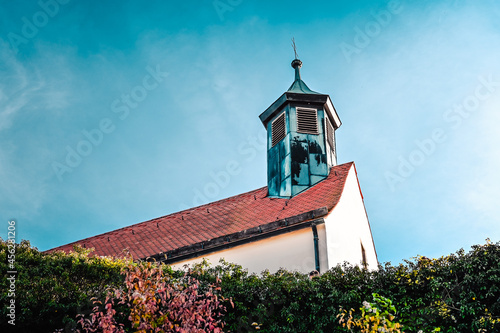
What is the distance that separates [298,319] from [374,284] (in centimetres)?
Answer: 129

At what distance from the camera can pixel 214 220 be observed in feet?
47.6

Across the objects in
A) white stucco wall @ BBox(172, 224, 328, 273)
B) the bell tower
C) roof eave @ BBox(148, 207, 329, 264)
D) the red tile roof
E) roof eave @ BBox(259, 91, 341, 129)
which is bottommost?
white stucco wall @ BBox(172, 224, 328, 273)

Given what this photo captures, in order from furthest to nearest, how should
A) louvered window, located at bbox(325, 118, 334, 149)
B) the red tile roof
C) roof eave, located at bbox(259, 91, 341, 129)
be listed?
roof eave, located at bbox(259, 91, 341, 129) → louvered window, located at bbox(325, 118, 334, 149) → the red tile roof

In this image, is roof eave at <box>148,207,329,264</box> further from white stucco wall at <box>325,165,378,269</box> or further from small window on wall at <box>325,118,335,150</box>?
small window on wall at <box>325,118,335,150</box>

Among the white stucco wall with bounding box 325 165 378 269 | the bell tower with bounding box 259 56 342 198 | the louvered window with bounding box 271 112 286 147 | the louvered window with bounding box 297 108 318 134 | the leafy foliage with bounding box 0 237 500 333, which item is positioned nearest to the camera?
the leafy foliage with bounding box 0 237 500 333

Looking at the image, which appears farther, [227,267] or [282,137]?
[282,137]

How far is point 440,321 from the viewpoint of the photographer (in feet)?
22.7

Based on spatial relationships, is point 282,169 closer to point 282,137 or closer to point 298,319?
point 282,137

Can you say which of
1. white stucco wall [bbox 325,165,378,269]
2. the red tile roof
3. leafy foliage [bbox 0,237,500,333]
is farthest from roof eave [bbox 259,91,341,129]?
leafy foliage [bbox 0,237,500,333]

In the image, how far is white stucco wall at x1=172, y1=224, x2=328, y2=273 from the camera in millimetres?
11320

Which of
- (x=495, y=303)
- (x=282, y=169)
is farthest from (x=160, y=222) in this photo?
(x=495, y=303)

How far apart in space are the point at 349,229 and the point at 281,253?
2.52 metres

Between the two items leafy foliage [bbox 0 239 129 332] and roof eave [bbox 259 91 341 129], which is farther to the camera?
roof eave [bbox 259 91 341 129]

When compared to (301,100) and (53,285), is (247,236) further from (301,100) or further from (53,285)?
(301,100)
